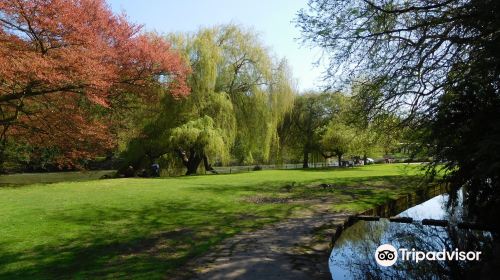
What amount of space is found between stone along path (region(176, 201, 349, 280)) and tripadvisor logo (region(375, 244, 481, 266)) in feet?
3.31

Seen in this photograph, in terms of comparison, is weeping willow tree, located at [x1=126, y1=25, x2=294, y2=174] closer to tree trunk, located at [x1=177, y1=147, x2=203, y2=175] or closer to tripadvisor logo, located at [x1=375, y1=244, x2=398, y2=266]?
tree trunk, located at [x1=177, y1=147, x2=203, y2=175]

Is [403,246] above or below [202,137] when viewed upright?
below

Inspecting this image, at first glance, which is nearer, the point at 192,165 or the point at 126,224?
the point at 126,224

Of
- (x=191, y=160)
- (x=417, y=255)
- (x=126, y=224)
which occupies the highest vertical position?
(x=191, y=160)

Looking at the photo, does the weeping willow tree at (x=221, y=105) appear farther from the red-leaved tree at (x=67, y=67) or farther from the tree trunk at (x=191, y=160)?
the red-leaved tree at (x=67, y=67)

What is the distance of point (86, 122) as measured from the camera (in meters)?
16.8

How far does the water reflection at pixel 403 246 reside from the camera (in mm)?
6730

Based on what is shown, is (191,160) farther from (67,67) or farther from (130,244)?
(130,244)

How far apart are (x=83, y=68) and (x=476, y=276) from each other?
12923mm

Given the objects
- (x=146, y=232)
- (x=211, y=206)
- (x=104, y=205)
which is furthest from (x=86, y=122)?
(x=146, y=232)

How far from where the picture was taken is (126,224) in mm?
9211

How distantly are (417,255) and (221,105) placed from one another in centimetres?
1933

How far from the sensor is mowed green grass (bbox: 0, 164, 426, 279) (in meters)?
6.24

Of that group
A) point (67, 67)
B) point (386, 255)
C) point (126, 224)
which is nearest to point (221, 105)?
point (67, 67)
